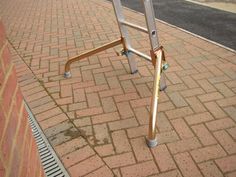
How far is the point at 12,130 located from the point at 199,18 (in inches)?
208

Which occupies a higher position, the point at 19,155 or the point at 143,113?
the point at 19,155

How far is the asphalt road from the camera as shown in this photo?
472 cm

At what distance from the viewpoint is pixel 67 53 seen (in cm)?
438

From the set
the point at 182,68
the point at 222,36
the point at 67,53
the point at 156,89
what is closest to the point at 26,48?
the point at 67,53

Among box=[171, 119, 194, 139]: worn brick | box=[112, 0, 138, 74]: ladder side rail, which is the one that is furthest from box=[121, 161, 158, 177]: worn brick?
box=[112, 0, 138, 74]: ladder side rail

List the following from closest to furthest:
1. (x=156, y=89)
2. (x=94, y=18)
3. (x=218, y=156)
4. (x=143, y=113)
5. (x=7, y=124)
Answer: (x=7, y=124)
(x=218, y=156)
(x=156, y=89)
(x=143, y=113)
(x=94, y=18)

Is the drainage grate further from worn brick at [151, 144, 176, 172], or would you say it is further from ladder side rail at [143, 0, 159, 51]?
ladder side rail at [143, 0, 159, 51]

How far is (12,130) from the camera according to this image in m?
1.24

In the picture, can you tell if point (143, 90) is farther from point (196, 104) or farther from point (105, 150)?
point (105, 150)

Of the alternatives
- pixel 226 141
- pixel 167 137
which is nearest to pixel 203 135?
pixel 226 141

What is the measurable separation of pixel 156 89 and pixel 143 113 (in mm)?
456

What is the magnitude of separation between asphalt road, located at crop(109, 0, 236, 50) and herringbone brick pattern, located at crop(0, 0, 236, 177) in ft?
1.29

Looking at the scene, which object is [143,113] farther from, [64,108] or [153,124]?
[64,108]

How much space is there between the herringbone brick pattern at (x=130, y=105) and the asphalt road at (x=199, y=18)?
1.29ft
